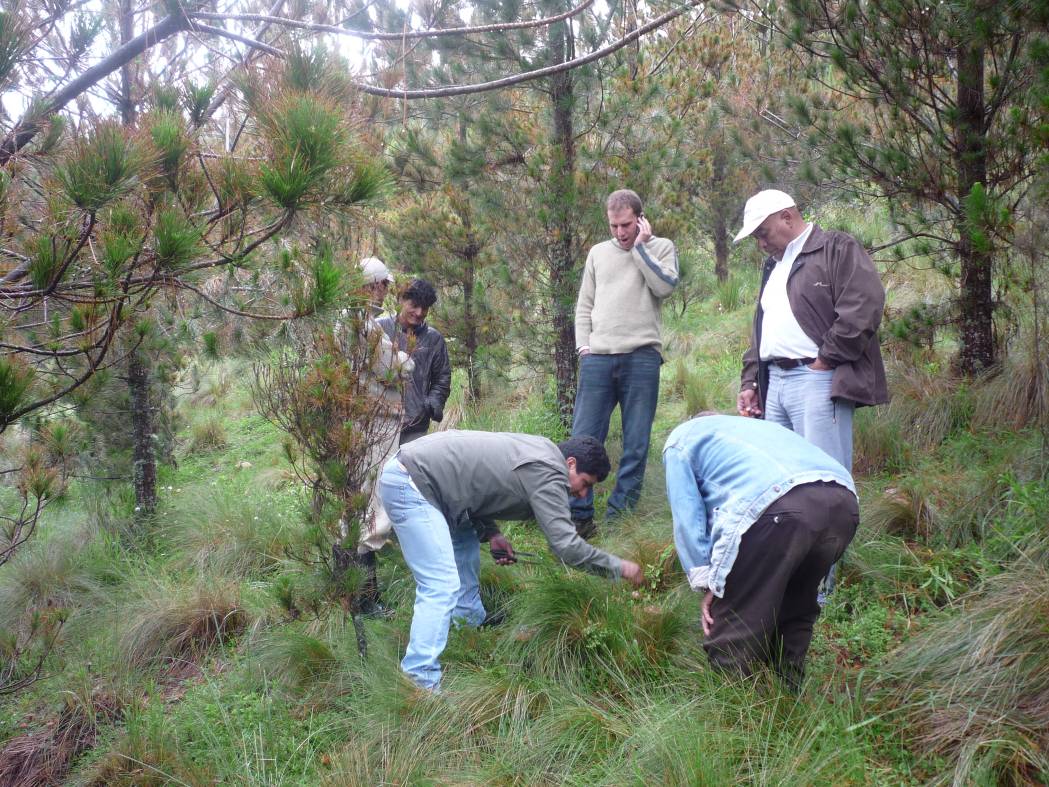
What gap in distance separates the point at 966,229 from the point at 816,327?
1.34m

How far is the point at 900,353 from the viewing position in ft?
20.5

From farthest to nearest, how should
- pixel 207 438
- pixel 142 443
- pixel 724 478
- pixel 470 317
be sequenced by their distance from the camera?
pixel 207 438, pixel 470 317, pixel 142 443, pixel 724 478

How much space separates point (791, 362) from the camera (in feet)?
13.1

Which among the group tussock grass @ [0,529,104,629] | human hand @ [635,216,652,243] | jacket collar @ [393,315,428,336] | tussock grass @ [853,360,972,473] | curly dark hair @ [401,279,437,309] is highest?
human hand @ [635,216,652,243]

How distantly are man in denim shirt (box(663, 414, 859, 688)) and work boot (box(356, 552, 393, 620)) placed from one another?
6.11ft

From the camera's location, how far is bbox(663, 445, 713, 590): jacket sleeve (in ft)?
9.56

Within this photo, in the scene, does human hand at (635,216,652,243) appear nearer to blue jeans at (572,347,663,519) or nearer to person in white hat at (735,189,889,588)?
blue jeans at (572,347,663,519)

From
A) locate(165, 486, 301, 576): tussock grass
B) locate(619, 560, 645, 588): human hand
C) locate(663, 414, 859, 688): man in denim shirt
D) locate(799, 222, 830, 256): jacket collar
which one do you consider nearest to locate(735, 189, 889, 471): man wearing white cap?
locate(799, 222, 830, 256): jacket collar

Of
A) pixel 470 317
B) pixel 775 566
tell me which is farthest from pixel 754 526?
pixel 470 317

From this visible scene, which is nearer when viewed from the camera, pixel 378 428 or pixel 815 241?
pixel 378 428

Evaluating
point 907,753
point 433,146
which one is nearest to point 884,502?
point 907,753

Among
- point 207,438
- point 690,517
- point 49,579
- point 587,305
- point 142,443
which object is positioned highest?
point 587,305

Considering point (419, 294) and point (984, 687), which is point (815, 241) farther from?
point (419, 294)

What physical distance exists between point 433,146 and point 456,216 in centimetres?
78
